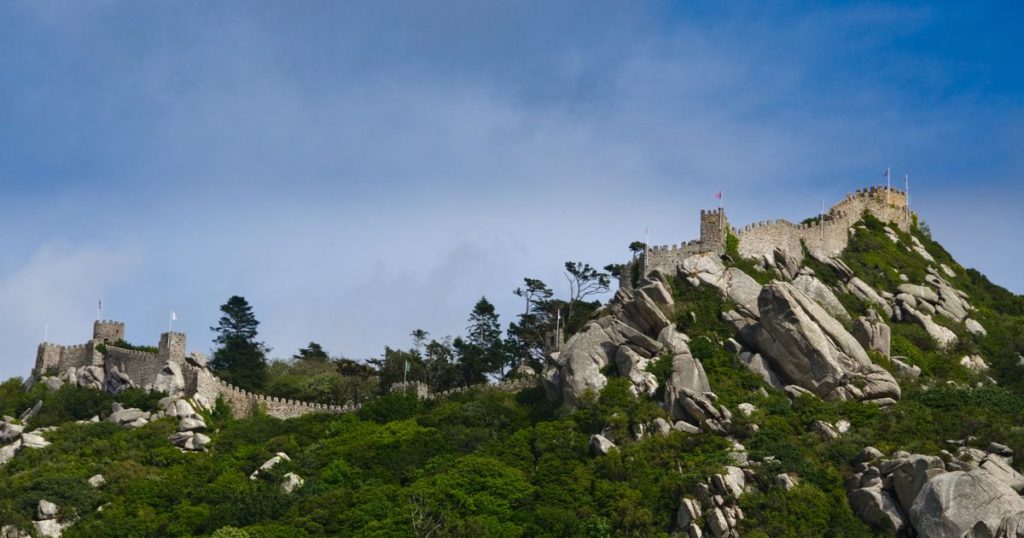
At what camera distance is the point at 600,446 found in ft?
214

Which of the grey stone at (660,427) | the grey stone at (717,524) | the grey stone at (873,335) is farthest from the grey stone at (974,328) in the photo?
the grey stone at (717,524)

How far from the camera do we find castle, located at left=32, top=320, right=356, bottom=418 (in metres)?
78.4

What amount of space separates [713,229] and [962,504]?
23.5 meters

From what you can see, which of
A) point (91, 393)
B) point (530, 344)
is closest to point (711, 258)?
point (530, 344)

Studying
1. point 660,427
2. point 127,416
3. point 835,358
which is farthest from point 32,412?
point 835,358

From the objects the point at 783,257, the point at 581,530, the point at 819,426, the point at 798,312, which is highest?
the point at 783,257

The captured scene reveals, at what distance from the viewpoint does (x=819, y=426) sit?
63406mm

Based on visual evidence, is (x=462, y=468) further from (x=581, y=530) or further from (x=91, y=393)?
(x=91, y=393)

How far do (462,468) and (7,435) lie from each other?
2303 centimetres

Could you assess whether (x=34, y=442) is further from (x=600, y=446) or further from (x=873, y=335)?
(x=873, y=335)

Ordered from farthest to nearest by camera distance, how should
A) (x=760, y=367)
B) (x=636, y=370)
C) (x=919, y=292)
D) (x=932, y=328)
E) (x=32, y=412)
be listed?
(x=32, y=412) < (x=919, y=292) < (x=932, y=328) < (x=636, y=370) < (x=760, y=367)

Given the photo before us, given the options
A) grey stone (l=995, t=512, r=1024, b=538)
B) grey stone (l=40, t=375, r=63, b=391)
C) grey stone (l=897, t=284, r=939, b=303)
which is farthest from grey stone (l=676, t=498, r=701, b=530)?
grey stone (l=40, t=375, r=63, b=391)

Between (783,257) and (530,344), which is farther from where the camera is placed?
(530,344)

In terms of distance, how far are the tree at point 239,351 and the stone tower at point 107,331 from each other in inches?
245
